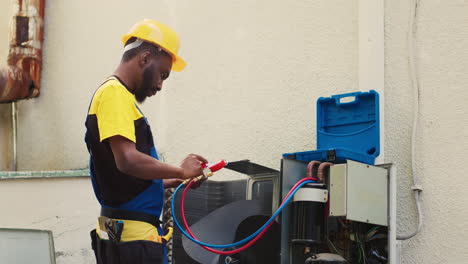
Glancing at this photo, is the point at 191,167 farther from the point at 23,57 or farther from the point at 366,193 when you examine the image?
the point at 23,57

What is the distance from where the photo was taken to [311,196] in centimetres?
346

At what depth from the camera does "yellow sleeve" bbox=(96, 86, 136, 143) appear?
119 inches

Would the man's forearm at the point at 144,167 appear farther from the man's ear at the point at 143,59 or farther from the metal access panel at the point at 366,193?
the metal access panel at the point at 366,193

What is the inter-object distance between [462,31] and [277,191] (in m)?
1.29

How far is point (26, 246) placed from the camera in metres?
4.31

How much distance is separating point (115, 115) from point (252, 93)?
5.36ft

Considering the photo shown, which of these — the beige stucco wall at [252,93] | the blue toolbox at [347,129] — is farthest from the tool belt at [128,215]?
the beige stucco wall at [252,93]

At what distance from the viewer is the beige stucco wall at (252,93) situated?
3.76m

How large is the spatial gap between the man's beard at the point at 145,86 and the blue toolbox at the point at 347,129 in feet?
2.84

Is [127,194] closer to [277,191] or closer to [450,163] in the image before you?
[277,191]

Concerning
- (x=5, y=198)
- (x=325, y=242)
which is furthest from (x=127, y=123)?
(x=5, y=198)

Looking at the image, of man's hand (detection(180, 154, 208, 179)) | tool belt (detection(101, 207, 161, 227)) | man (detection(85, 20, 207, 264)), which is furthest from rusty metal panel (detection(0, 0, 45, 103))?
man's hand (detection(180, 154, 208, 179))

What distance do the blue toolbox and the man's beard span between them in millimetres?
865

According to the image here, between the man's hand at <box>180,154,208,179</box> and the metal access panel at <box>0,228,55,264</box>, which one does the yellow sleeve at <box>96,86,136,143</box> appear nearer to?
the man's hand at <box>180,154,208,179</box>
